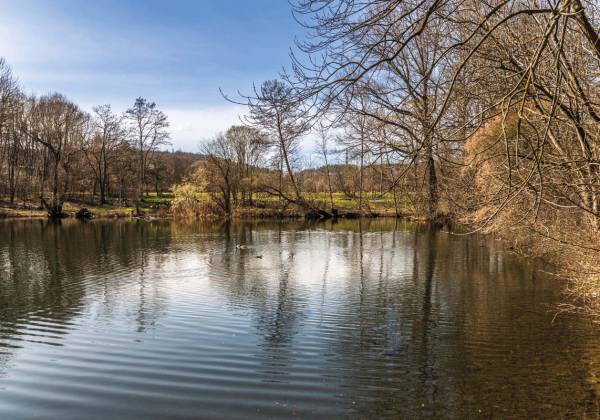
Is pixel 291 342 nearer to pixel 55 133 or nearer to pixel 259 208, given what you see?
pixel 259 208

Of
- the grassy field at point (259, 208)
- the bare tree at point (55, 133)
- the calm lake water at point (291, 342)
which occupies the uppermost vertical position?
the bare tree at point (55, 133)

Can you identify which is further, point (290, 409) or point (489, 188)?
point (489, 188)

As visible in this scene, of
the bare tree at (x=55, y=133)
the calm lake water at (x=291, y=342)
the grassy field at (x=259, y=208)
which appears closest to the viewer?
the calm lake water at (x=291, y=342)

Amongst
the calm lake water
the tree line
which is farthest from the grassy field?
the calm lake water

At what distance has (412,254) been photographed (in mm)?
20938

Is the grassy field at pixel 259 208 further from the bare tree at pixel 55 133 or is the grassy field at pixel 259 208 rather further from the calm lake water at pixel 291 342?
the calm lake water at pixel 291 342

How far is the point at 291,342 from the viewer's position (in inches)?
360

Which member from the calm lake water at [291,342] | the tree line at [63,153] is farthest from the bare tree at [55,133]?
the calm lake water at [291,342]

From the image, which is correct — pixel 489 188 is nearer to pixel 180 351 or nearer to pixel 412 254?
pixel 412 254

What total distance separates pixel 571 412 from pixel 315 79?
499 cm

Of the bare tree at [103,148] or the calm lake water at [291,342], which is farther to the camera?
the bare tree at [103,148]

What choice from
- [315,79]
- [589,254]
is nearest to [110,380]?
[315,79]

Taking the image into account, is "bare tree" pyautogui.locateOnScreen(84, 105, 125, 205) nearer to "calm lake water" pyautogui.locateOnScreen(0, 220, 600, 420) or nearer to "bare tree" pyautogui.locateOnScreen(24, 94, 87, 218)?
"bare tree" pyautogui.locateOnScreen(24, 94, 87, 218)

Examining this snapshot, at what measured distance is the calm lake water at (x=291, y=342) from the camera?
644cm
